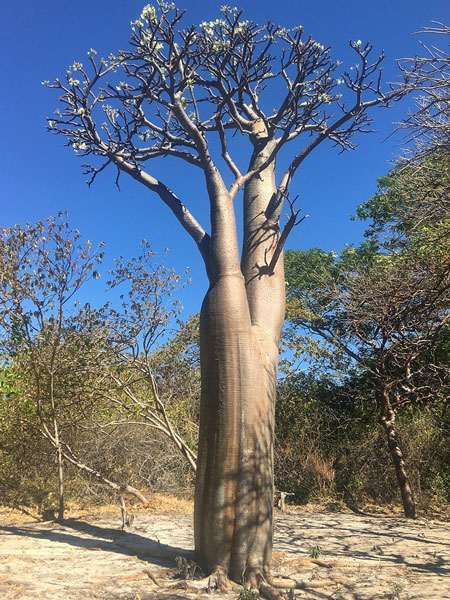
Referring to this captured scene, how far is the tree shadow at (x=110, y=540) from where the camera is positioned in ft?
15.7

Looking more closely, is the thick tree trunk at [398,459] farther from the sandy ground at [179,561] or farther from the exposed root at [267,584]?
the exposed root at [267,584]

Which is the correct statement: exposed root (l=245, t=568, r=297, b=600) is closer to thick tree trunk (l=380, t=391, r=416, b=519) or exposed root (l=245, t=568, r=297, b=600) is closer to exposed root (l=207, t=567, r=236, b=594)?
exposed root (l=207, t=567, r=236, b=594)

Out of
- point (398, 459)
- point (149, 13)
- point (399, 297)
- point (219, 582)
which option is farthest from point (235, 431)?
point (398, 459)

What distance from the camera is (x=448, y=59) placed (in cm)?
347

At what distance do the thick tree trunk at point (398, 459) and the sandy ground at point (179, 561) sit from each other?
17.8 inches

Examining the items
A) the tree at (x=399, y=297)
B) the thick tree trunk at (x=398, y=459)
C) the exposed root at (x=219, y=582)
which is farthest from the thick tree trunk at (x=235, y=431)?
the thick tree trunk at (x=398, y=459)

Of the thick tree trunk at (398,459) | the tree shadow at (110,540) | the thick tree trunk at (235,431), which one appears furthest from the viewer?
the thick tree trunk at (398,459)

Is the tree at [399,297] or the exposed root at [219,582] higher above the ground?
A: the tree at [399,297]

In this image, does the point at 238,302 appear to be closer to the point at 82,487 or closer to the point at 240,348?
the point at 240,348

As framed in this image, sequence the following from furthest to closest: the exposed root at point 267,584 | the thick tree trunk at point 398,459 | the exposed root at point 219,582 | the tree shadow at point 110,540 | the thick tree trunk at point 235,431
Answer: the thick tree trunk at point 398,459 → the tree shadow at point 110,540 → the thick tree trunk at point 235,431 → the exposed root at point 219,582 → the exposed root at point 267,584

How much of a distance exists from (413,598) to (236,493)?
4.80ft

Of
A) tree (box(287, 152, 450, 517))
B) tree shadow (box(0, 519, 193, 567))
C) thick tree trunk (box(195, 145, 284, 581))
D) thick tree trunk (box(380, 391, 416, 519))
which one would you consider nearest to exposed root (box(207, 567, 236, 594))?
thick tree trunk (box(195, 145, 284, 581))

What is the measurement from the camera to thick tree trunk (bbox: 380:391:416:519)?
25.3 ft

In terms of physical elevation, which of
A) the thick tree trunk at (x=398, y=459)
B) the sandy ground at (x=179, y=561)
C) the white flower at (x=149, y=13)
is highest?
the white flower at (x=149, y=13)
